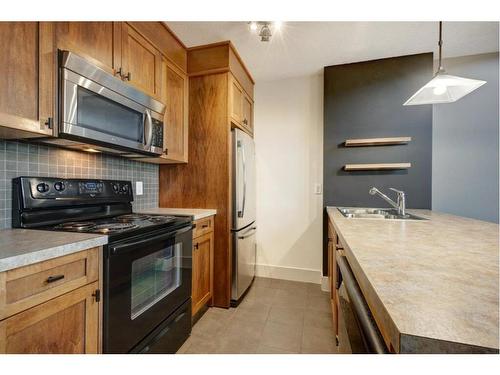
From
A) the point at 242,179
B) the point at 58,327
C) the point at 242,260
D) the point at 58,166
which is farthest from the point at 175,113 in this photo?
the point at 58,327

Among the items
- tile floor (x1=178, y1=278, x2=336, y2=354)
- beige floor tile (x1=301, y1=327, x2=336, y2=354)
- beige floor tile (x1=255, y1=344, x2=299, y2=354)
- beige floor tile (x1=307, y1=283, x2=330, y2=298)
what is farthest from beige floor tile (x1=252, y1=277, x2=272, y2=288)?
beige floor tile (x1=255, y1=344, x2=299, y2=354)

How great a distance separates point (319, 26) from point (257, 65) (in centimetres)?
83

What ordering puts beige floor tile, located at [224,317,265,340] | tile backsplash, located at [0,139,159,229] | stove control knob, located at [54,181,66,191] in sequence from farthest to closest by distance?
beige floor tile, located at [224,317,265,340]
stove control knob, located at [54,181,66,191]
tile backsplash, located at [0,139,159,229]

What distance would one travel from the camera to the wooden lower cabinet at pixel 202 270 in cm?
189

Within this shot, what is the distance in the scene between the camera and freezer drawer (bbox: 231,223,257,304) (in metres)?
2.20

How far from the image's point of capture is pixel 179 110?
2.12 m

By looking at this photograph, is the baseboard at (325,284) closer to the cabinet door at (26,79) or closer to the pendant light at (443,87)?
the pendant light at (443,87)

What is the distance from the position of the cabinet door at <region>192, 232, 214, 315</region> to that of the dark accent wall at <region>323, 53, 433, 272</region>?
131 centimetres

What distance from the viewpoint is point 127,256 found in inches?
46.3

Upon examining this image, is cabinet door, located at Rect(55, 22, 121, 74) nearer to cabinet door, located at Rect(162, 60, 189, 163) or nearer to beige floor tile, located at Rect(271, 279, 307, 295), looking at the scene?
cabinet door, located at Rect(162, 60, 189, 163)

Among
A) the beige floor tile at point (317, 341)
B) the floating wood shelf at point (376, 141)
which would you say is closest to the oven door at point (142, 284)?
the beige floor tile at point (317, 341)

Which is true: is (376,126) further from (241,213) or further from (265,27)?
(241,213)

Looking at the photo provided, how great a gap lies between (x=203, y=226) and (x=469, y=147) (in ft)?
8.98
